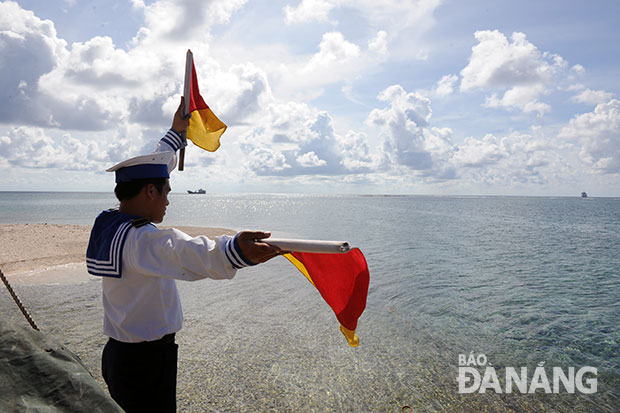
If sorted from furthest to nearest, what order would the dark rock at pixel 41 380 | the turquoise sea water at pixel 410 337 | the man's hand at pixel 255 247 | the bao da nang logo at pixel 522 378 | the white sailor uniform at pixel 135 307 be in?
the bao da nang logo at pixel 522 378 → the turquoise sea water at pixel 410 337 → the white sailor uniform at pixel 135 307 → the man's hand at pixel 255 247 → the dark rock at pixel 41 380

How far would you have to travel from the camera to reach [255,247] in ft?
6.38

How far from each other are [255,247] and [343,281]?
4.05ft

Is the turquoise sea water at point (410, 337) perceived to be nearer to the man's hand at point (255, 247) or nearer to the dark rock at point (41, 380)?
the dark rock at point (41, 380)

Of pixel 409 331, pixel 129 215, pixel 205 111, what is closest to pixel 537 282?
pixel 409 331

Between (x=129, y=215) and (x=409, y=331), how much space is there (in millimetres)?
8067

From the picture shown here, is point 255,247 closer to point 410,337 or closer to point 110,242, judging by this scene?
point 110,242

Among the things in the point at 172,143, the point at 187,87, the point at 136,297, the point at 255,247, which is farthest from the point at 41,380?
the point at 187,87

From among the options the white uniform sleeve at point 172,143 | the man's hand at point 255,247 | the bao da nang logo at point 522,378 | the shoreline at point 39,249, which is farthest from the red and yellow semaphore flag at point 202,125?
the shoreline at point 39,249

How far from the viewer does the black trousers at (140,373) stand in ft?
8.86

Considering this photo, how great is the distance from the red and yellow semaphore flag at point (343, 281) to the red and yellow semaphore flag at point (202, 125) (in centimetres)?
257

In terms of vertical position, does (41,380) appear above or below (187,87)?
below

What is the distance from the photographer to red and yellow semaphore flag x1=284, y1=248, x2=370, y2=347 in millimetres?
2898

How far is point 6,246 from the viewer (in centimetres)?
1995

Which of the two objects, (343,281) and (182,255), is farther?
(343,281)
